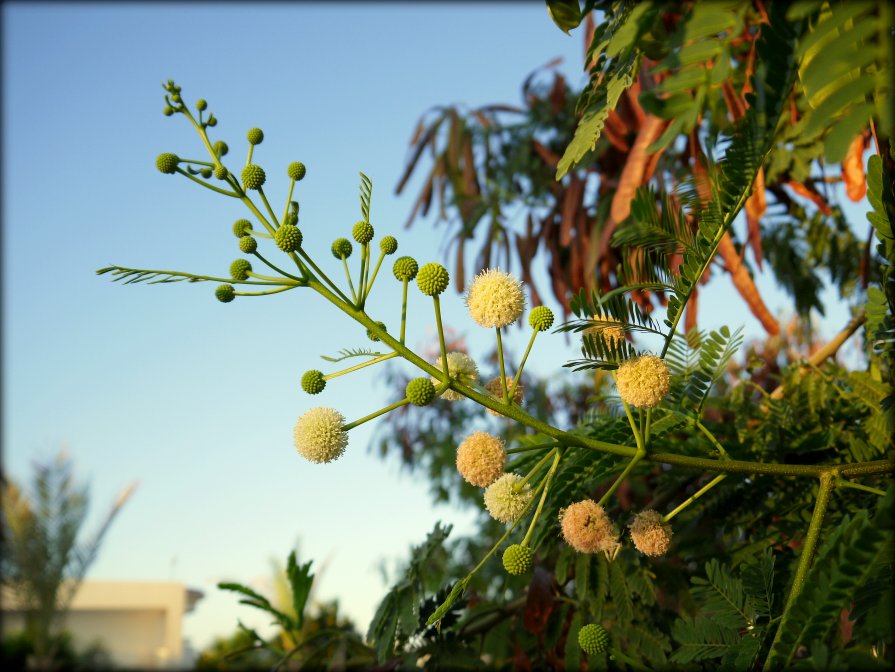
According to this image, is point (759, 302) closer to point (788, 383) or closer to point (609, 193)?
point (788, 383)

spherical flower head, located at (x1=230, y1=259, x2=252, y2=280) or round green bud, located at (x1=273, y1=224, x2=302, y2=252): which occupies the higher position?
round green bud, located at (x1=273, y1=224, x2=302, y2=252)

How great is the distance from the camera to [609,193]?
3615 millimetres

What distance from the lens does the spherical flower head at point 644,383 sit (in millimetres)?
1401

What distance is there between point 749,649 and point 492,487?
1.76 feet

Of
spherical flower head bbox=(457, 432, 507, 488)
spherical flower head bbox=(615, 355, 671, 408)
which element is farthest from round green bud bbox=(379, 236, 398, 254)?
spherical flower head bbox=(615, 355, 671, 408)

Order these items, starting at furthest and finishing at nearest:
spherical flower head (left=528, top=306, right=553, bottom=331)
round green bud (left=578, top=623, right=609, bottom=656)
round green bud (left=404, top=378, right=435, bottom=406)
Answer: round green bud (left=578, top=623, right=609, bottom=656)
spherical flower head (left=528, top=306, right=553, bottom=331)
round green bud (left=404, top=378, right=435, bottom=406)

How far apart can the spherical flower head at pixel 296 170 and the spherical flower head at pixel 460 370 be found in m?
0.44

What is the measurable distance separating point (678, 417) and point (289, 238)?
84cm

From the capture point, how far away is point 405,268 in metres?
1.47

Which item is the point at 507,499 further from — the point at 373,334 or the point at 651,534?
the point at 373,334

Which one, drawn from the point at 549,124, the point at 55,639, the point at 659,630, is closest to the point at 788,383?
the point at 659,630

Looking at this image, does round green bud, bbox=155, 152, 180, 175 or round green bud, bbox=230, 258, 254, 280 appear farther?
round green bud, bbox=155, 152, 180, 175

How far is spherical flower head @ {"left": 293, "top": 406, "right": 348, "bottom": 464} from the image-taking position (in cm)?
143

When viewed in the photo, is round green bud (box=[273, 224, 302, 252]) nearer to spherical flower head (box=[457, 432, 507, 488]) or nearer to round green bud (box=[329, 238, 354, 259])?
round green bud (box=[329, 238, 354, 259])
